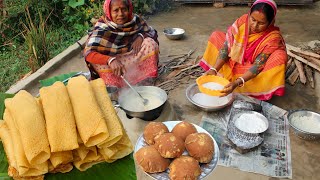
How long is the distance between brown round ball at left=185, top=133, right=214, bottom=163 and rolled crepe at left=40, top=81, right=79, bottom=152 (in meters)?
0.77

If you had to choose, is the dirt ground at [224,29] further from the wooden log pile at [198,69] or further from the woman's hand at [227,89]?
the woman's hand at [227,89]

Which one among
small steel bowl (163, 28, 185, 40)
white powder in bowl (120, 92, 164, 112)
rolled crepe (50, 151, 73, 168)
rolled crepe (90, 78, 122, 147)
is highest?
rolled crepe (90, 78, 122, 147)

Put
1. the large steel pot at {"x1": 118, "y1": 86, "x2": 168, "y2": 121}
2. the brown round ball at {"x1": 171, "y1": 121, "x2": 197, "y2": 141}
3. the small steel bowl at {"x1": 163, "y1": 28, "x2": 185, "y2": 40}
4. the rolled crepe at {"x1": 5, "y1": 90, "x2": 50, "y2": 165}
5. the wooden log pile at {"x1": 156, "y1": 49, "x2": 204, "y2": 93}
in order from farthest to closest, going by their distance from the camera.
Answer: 1. the small steel bowl at {"x1": 163, "y1": 28, "x2": 185, "y2": 40}
2. the wooden log pile at {"x1": 156, "y1": 49, "x2": 204, "y2": 93}
3. the large steel pot at {"x1": 118, "y1": 86, "x2": 168, "y2": 121}
4. the brown round ball at {"x1": 171, "y1": 121, "x2": 197, "y2": 141}
5. the rolled crepe at {"x1": 5, "y1": 90, "x2": 50, "y2": 165}

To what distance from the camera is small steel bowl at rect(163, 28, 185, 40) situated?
4500 millimetres

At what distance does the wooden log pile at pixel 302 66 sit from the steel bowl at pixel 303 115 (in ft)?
2.29

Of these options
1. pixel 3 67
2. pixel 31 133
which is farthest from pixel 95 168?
pixel 3 67

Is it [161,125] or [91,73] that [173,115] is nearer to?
[161,125]

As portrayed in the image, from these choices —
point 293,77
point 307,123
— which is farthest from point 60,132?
point 293,77

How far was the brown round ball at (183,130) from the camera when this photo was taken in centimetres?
180

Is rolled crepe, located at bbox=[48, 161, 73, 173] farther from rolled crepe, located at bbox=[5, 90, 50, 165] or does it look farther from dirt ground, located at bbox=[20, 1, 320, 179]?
dirt ground, located at bbox=[20, 1, 320, 179]

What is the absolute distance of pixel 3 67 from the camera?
4375 millimetres

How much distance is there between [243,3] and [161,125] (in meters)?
4.44

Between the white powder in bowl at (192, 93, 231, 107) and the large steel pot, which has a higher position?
the large steel pot

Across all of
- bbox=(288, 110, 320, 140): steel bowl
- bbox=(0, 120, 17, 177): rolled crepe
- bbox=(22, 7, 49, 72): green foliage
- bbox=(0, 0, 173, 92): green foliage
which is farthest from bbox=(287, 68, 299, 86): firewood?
bbox=(22, 7, 49, 72): green foliage
